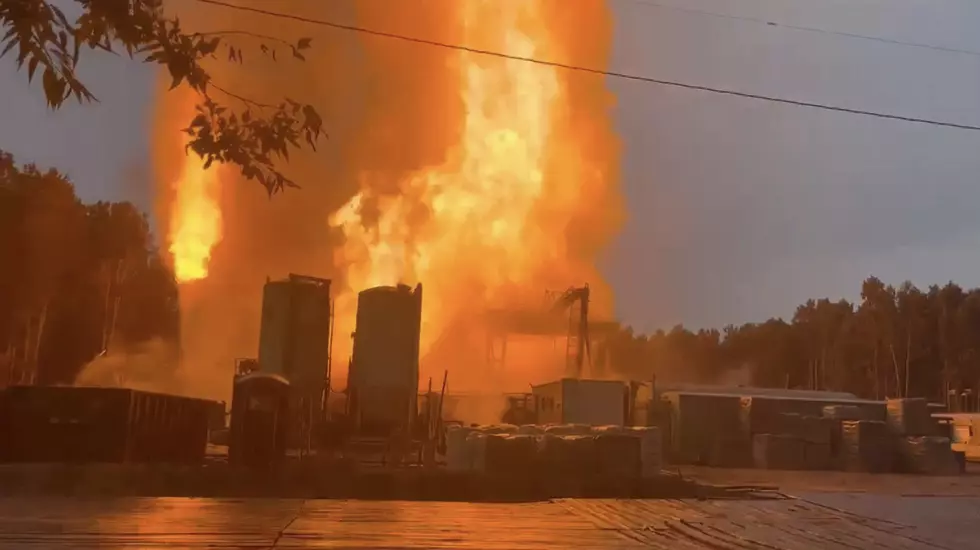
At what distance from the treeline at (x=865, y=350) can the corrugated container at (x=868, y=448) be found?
169 feet

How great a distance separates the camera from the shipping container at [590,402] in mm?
37000

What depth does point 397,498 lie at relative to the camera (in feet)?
59.2

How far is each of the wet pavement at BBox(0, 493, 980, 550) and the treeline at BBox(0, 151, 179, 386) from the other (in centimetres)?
3562

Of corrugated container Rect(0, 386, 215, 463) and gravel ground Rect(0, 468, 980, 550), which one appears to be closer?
gravel ground Rect(0, 468, 980, 550)

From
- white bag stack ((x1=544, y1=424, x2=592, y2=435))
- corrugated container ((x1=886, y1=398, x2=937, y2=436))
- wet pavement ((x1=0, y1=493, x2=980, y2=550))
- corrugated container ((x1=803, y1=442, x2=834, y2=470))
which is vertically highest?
corrugated container ((x1=886, y1=398, x2=937, y2=436))

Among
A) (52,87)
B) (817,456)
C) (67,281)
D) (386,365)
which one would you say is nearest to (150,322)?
(67,281)

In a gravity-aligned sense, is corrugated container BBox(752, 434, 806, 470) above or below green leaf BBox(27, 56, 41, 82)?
below

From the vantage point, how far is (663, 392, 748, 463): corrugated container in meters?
37.2

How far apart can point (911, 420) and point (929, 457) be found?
2735 millimetres

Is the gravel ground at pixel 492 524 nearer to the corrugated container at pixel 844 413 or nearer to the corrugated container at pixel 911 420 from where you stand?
the corrugated container at pixel 911 420

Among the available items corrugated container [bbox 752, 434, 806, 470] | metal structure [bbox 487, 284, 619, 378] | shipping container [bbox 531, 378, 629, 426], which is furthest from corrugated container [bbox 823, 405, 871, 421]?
metal structure [bbox 487, 284, 619, 378]

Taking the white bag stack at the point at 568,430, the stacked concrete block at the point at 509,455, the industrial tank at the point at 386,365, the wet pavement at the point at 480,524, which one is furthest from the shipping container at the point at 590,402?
the wet pavement at the point at 480,524

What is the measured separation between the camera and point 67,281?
5528cm

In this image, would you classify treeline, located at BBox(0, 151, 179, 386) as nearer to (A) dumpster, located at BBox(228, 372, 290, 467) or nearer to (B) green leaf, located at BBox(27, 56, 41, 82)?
(A) dumpster, located at BBox(228, 372, 290, 467)
